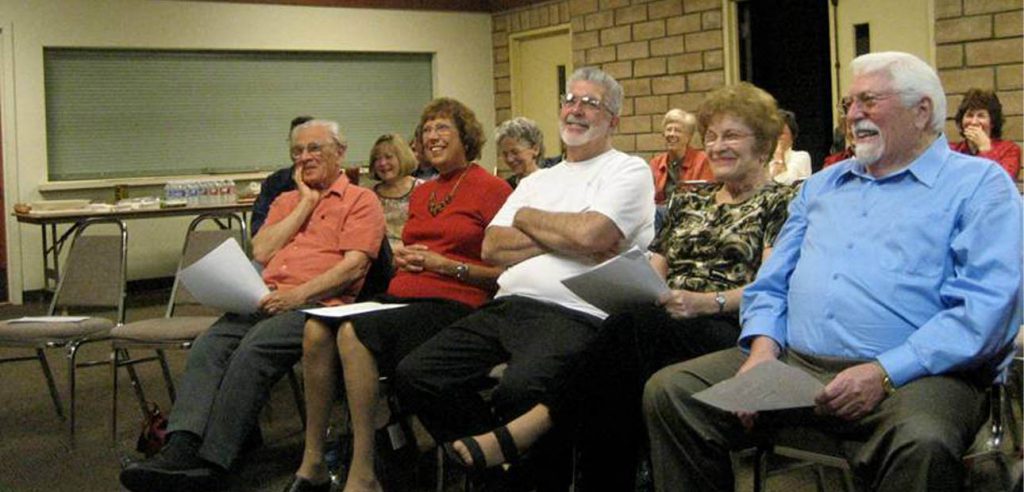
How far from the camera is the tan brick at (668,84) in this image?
795 centimetres

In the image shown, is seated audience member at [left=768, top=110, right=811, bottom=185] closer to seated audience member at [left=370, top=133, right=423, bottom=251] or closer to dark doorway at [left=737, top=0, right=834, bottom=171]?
seated audience member at [left=370, top=133, right=423, bottom=251]

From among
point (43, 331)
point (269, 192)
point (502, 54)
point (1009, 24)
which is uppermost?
point (502, 54)

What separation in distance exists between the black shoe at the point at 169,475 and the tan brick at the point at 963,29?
4728 mm

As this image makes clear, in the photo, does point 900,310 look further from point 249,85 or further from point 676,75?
point 249,85

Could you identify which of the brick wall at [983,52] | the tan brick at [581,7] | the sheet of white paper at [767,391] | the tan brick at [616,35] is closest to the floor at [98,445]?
the sheet of white paper at [767,391]

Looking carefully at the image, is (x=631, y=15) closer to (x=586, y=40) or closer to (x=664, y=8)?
(x=664, y=8)

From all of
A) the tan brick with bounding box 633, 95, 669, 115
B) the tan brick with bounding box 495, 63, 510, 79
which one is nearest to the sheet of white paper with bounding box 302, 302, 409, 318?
the tan brick with bounding box 633, 95, 669, 115

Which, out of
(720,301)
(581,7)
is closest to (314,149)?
(720,301)

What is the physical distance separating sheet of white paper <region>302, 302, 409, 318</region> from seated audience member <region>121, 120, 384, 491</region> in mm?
151

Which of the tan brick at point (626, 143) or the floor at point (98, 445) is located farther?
the tan brick at point (626, 143)

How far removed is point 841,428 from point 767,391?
18cm

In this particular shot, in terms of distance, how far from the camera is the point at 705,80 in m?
7.74

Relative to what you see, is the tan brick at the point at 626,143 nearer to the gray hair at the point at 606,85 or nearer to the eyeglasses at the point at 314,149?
the eyeglasses at the point at 314,149

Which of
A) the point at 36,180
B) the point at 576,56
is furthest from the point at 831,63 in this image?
the point at 36,180
